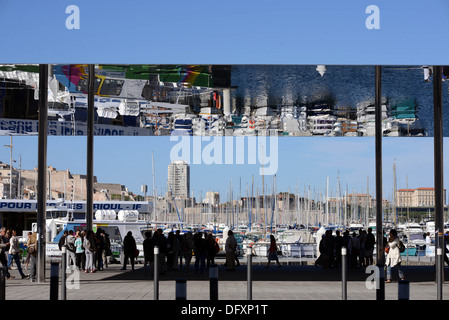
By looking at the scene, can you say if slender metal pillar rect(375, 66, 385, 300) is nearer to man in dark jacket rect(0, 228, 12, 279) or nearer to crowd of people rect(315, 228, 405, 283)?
crowd of people rect(315, 228, 405, 283)

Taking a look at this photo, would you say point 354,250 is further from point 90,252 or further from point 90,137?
point 90,137

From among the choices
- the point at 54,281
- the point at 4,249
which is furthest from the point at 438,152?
the point at 54,281

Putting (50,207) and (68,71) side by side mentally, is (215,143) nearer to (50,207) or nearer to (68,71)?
(68,71)

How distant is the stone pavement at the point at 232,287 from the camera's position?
58.7 feet

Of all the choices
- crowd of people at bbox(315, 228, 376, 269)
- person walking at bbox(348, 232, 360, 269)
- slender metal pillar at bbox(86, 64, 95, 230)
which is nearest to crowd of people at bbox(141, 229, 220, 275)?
slender metal pillar at bbox(86, 64, 95, 230)

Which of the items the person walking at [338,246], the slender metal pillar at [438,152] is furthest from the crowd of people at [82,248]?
the slender metal pillar at [438,152]

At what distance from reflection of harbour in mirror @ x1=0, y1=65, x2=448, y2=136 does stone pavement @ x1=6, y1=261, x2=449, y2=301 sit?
→ 600 cm

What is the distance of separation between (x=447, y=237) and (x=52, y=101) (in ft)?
47.6

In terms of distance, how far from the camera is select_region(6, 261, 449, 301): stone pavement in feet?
58.7

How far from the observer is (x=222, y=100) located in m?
28.5

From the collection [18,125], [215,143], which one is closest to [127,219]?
[215,143]

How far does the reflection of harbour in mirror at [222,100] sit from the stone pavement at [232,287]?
600cm

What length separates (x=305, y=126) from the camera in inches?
1312

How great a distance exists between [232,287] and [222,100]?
911cm
